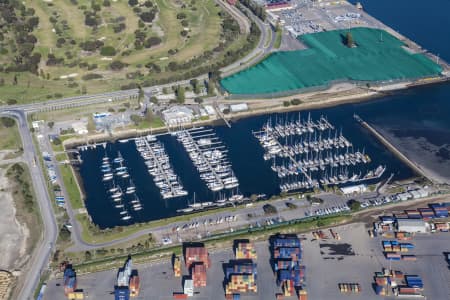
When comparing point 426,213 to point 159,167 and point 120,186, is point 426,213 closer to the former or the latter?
point 159,167

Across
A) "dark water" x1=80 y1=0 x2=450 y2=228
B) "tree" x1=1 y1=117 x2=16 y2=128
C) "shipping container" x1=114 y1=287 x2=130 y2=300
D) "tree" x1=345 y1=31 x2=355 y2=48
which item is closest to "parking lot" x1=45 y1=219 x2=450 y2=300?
"shipping container" x1=114 y1=287 x2=130 y2=300

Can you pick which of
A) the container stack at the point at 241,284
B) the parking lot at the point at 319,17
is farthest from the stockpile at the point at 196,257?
the parking lot at the point at 319,17

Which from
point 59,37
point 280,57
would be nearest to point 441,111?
point 280,57

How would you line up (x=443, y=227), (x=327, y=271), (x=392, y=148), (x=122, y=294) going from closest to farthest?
(x=122, y=294) → (x=327, y=271) → (x=443, y=227) → (x=392, y=148)

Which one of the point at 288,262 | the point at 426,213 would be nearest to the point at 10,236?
the point at 288,262

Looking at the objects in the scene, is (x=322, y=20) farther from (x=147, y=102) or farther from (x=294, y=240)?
(x=294, y=240)

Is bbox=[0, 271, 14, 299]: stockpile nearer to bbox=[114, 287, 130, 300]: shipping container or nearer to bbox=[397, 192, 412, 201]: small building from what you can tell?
bbox=[114, 287, 130, 300]: shipping container

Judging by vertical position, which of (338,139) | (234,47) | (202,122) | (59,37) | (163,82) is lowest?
(338,139)
